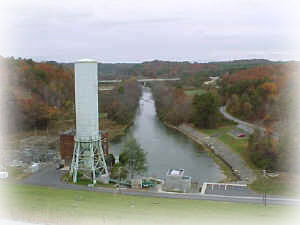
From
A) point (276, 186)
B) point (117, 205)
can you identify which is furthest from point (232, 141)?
point (117, 205)

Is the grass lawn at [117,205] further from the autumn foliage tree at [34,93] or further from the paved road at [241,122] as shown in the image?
the autumn foliage tree at [34,93]

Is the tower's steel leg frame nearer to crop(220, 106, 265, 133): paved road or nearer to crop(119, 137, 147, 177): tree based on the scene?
crop(119, 137, 147, 177): tree

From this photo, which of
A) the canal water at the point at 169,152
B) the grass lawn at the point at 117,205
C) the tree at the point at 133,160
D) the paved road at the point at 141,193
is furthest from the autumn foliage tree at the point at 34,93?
the grass lawn at the point at 117,205

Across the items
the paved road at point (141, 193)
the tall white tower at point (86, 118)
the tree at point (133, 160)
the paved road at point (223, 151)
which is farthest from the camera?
the paved road at point (223, 151)

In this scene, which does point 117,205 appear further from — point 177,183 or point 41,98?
point 41,98

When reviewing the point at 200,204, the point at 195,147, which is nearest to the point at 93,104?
the point at 200,204

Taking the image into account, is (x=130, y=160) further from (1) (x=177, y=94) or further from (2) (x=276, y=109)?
(1) (x=177, y=94)
